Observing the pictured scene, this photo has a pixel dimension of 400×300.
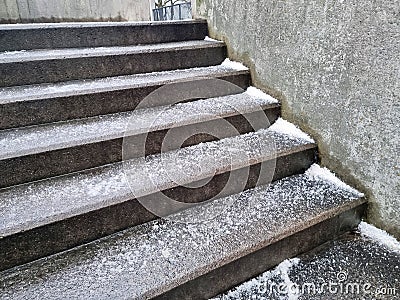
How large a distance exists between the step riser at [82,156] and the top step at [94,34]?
A: 91 cm

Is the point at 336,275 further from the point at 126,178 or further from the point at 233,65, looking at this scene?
the point at 233,65

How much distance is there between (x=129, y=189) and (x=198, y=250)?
37 cm

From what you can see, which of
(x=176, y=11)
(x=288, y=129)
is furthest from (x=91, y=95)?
(x=176, y=11)

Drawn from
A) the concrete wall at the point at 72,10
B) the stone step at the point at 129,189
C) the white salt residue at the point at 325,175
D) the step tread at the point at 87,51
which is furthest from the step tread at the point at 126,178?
the concrete wall at the point at 72,10

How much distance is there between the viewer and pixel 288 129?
1.73m

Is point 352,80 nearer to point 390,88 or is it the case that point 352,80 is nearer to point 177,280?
point 390,88

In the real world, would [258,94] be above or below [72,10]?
below

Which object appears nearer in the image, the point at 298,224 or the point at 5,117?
the point at 298,224

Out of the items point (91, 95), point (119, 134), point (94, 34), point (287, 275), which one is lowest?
point (287, 275)

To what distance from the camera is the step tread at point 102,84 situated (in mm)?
1431

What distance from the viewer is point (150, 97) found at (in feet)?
5.50

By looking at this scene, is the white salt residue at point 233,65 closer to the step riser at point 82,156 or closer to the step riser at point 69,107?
the step riser at point 82,156

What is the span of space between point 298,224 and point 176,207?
1.68 ft

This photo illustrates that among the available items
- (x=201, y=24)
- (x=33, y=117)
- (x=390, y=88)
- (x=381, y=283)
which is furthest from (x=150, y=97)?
(x=381, y=283)
